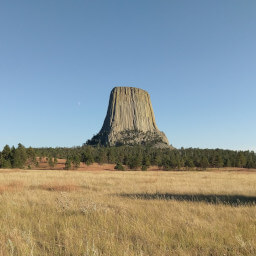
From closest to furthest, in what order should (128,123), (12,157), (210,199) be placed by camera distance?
(210,199) → (12,157) → (128,123)

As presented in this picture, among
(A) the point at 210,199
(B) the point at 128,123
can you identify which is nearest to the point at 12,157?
(A) the point at 210,199

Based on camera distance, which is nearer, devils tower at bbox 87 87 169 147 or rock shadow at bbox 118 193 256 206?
rock shadow at bbox 118 193 256 206

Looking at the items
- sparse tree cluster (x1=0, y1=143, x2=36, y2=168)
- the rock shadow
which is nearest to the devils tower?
sparse tree cluster (x1=0, y1=143, x2=36, y2=168)

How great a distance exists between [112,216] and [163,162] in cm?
6267

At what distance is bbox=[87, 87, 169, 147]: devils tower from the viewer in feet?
529

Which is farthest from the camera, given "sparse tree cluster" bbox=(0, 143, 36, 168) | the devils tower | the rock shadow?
the devils tower

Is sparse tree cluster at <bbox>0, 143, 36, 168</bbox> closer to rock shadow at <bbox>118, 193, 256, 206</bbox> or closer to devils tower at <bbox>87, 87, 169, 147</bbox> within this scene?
rock shadow at <bbox>118, 193, 256, 206</bbox>

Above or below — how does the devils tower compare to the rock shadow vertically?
above

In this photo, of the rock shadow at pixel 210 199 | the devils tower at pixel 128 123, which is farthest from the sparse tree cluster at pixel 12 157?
the devils tower at pixel 128 123

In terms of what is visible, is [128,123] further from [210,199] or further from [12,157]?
[210,199]

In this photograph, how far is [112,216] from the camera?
596cm

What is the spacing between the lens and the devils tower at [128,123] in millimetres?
161375

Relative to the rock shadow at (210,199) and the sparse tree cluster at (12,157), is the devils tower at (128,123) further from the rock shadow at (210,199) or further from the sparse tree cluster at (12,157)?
the rock shadow at (210,199)

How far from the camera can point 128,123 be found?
177625 millimetres
